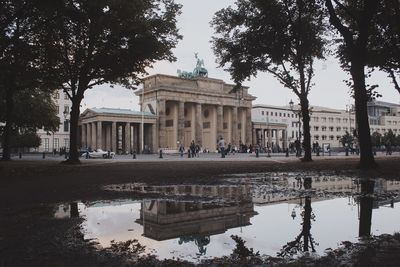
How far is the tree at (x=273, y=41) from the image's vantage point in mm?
28172

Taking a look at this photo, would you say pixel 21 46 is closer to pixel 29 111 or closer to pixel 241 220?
pixel 241 220

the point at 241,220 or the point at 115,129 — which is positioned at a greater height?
the point at 115,129

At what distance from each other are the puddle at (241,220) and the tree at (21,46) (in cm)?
1282

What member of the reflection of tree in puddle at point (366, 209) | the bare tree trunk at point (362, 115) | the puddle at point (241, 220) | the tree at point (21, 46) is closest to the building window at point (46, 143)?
the tree at point (21, 46)

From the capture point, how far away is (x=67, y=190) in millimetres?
11578

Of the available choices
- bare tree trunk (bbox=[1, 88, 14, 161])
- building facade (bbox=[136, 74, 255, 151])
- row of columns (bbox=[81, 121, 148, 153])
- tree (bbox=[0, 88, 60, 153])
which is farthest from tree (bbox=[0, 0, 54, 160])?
building facade (bbox=[136, 74, 255, 151])

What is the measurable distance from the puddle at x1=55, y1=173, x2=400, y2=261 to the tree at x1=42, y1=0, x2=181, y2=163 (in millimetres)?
15853

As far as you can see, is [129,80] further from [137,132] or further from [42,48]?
[137,132]

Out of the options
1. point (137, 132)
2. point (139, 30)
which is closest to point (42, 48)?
point (139, 30)

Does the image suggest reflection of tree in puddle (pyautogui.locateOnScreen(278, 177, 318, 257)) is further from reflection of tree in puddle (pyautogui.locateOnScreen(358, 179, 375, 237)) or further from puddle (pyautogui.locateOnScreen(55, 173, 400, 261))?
reflection of tree in puddle (pyautogui.locateOnScreen(358, 179, 375, 237))

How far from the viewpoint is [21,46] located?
23.6 metres

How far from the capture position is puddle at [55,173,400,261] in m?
4.85

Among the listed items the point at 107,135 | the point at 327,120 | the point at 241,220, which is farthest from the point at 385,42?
the point at 327,120

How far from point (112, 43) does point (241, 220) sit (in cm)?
2351
